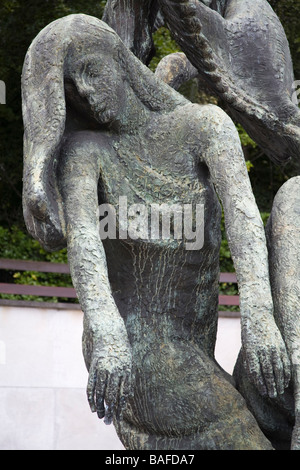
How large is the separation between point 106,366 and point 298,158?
47.2 inches

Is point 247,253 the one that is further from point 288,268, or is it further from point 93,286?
point 93,286

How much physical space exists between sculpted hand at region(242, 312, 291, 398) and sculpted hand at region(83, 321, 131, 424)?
335 mm

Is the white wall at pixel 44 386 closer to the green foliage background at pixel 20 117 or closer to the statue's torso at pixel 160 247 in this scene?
the green foliage background at pixel 20 117

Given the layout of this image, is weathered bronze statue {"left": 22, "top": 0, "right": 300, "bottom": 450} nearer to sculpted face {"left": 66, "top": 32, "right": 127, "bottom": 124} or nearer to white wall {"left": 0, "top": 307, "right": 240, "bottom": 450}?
sculpted face {"left": 66, "top": 32, "right": 127, "bottom": 124}

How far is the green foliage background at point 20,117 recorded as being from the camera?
8.45 metres

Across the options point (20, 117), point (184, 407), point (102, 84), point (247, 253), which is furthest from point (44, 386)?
point (247, 253)

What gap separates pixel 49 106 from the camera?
2814 millimetres

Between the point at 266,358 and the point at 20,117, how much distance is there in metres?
6.98

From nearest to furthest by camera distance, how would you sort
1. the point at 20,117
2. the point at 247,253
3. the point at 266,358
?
the point at 266,358 < the point at 247,253 < the point at 20,117

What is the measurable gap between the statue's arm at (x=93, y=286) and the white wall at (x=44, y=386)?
12.4 feet

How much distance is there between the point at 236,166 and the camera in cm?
285

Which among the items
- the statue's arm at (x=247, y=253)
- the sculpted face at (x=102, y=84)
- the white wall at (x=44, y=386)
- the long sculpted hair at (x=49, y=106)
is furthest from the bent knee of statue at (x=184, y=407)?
the white wall at (x=44, y=386)
